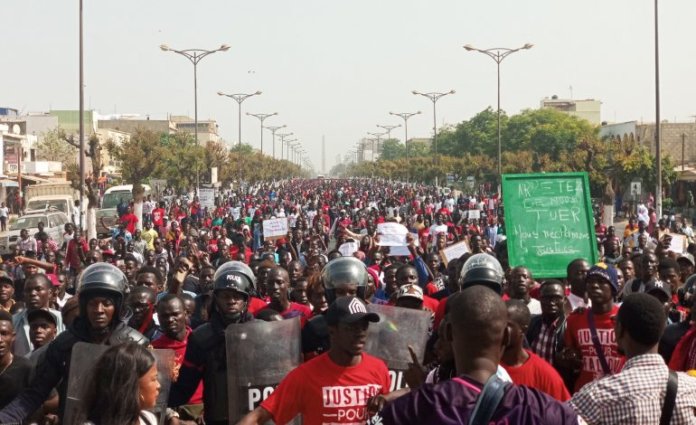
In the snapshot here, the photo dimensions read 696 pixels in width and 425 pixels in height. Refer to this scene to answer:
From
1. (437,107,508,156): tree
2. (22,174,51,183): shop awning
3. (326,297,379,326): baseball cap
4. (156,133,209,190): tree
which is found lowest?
(326,297,379,326): baseball cap

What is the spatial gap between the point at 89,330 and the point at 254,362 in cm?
92

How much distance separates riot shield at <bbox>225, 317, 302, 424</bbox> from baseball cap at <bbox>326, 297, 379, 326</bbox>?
537mm

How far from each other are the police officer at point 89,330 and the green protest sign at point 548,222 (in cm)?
703

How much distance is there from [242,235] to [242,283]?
15.7 meters

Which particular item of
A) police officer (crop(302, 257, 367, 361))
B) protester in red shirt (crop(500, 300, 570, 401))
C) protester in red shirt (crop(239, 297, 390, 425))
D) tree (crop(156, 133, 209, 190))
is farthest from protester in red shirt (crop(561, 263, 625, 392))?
tree (crop(156, 133, 209, 190))

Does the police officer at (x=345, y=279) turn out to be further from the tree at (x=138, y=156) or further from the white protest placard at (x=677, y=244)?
the tree at (x=138, y=156)

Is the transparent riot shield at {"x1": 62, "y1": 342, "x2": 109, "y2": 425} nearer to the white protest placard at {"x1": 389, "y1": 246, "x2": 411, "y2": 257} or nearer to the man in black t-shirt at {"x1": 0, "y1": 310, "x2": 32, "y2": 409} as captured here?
the man in black t-shirt at {"x1": 0, "y1": 310, "x2": 32, "y2": 409}

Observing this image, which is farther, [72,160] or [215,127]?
[215,127]

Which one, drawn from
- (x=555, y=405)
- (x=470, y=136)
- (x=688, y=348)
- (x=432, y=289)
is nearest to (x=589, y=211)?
(x=432, y=289)

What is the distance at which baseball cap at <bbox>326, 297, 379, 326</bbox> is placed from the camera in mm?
4992

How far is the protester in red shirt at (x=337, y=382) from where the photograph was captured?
4824 mm

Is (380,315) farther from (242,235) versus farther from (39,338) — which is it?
(242,235)

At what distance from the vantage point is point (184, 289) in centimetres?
1241

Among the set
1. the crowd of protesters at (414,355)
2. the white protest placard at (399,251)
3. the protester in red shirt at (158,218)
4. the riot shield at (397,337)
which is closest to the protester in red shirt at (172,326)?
the crowd of protesters at (414,355)
